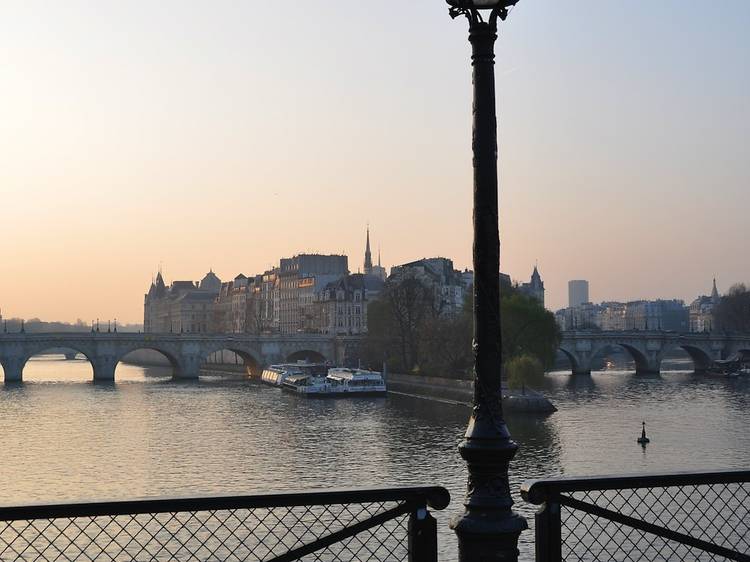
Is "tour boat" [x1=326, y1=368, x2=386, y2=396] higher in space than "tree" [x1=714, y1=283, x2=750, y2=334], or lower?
lower

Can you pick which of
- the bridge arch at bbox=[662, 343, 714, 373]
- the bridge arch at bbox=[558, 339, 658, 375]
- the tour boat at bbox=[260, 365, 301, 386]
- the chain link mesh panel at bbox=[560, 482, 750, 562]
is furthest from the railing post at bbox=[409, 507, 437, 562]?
the bridge arch at bbox=[662, 343, 714, 373]

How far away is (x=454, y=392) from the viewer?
236ft

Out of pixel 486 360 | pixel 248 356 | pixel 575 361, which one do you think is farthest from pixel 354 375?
pixel 486 360

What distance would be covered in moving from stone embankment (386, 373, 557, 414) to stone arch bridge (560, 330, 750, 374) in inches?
1243

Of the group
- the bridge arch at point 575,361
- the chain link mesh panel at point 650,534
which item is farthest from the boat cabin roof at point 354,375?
the chain link mesh panel at point 650,534

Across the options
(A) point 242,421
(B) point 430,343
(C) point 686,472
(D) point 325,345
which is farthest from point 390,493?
(D) point 325,345

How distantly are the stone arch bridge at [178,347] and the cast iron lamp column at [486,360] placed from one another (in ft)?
302

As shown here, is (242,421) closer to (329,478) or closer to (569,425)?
(569,425)

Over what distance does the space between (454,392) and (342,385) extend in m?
12.1

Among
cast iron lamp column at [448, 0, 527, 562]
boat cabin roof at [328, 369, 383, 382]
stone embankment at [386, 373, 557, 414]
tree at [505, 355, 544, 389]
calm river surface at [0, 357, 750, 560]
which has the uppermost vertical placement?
cast iron lamp column at [448, 0, 527, 562]

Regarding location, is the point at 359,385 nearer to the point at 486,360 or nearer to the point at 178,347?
the point at 178,347

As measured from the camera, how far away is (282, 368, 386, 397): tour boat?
78.1m

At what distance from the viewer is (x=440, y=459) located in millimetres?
40312

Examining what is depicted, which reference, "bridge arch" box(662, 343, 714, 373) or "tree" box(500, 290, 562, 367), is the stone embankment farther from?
"bridge arch" box(662, 343, 714, 373)
